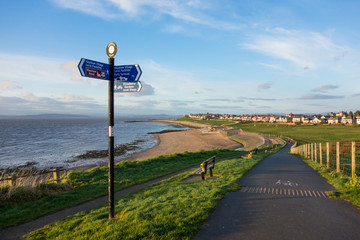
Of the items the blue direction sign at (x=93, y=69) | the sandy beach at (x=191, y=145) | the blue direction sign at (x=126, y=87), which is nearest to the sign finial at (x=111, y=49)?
the blue direction sign at (x=93, y=69)

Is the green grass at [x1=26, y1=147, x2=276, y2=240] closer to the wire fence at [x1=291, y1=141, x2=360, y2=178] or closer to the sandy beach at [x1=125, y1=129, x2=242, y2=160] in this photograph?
the wire fence at [x1=291, y1=141, x2=360, y2=178]

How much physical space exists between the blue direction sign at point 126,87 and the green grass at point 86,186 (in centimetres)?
544

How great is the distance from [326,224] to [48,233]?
22.3 feet

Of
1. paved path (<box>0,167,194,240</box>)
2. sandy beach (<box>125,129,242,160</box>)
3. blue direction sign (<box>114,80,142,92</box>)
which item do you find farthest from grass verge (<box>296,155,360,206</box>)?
sandy beach (<box>125,129,242,160</box>)

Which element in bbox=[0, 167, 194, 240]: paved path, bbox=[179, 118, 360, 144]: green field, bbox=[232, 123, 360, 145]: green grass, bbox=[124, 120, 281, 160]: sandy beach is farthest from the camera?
bbox=[179, 118, 360, 144]: green field

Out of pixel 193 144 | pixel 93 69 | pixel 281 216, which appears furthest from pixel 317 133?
pixel 93 69

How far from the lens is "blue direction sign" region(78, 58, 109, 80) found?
4.89 m

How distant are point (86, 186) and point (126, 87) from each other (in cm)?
832

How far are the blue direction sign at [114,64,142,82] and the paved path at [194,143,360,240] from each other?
395 centimetres

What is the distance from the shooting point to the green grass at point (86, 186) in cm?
743

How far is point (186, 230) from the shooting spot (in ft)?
15.5

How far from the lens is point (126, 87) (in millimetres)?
5441

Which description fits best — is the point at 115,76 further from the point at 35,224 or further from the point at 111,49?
the point at 35,224

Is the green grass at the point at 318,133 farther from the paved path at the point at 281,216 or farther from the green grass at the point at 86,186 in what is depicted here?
the paved path at the point at 281,216
